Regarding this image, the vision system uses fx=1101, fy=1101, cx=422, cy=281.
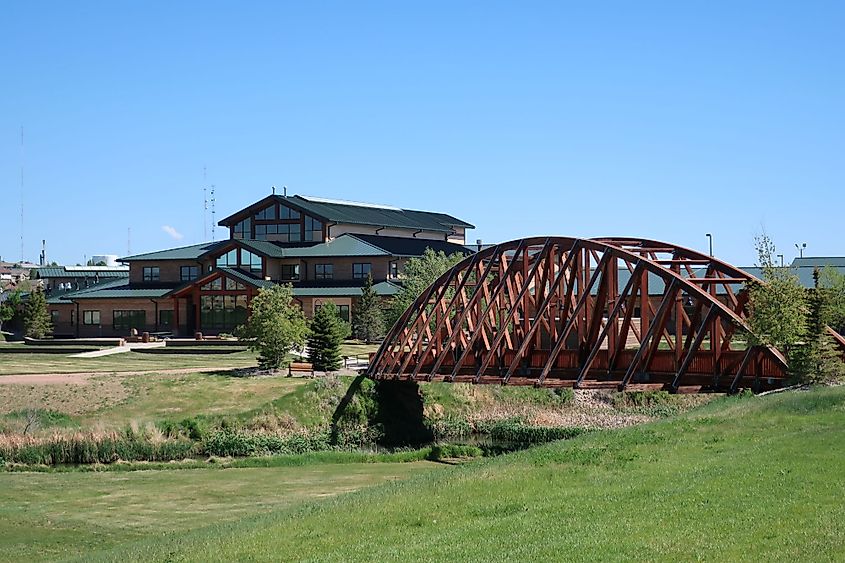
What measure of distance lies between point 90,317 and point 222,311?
1425 centimetres

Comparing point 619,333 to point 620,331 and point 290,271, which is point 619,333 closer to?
point 620,331

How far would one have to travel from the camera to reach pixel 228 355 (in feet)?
259

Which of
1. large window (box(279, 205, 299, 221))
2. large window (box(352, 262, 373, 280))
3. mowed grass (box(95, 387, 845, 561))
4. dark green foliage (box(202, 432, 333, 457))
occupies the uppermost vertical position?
large window (box(279, 205, 299, 221))

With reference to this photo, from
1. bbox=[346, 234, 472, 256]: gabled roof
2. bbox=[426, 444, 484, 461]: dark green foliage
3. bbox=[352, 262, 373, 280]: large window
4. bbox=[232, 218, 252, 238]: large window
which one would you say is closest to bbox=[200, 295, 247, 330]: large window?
bbox=[352, 262, 373, 280]: large window

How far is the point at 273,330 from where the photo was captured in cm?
6644

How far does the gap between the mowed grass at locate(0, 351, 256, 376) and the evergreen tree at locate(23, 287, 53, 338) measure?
17397 millimetres

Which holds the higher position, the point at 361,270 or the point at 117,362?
the point at 361,270

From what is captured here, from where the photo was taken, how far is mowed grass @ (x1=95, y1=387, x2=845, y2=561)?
57.1 ft

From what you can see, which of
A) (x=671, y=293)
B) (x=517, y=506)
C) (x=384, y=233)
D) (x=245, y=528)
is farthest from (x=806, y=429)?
(x=384, y=233)

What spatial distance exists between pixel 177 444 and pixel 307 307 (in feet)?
143

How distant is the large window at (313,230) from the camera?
105 meters

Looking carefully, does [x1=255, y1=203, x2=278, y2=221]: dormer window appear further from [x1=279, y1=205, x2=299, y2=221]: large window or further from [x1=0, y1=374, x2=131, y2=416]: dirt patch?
[x1=0, y1=374, x2=131, y2=416]: dirt patch

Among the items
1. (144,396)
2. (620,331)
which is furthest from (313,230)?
(620,331)

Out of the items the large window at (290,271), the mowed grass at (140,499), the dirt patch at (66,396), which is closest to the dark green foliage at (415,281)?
the large window at (290,271)
